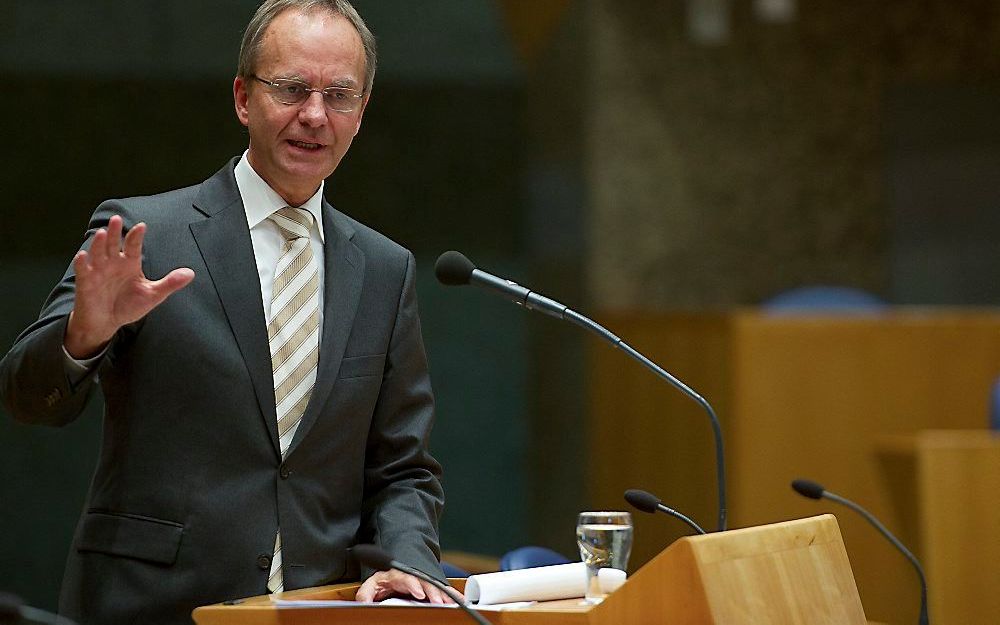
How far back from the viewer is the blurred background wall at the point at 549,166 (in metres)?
5.77

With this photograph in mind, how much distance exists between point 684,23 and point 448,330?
8.06 feet

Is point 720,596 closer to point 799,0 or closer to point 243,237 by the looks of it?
point 243,237

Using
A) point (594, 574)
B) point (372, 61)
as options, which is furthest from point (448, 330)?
point (594, 574)

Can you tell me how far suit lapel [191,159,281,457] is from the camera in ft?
7.22

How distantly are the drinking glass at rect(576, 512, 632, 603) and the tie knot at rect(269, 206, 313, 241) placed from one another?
683mm

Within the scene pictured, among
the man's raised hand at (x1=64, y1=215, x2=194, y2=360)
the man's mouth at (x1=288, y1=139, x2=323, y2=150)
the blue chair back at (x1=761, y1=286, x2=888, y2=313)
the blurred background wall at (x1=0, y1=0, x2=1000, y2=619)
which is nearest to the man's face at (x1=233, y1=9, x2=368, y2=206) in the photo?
the man's mouth at (x1=288, y1=139, x2=323, y2=150)

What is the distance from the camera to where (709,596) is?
1742mm

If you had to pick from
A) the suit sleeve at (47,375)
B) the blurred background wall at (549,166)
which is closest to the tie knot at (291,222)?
the suit sleeve at (47,375)

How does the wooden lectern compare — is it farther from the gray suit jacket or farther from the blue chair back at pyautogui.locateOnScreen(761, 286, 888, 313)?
the blue chair back at pyautogui.locateOnScreen(761, 286, 888, 313)

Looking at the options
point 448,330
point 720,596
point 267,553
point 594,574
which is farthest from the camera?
point 448,330

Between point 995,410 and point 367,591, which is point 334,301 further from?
point 995,410

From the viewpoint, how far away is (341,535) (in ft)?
7.54

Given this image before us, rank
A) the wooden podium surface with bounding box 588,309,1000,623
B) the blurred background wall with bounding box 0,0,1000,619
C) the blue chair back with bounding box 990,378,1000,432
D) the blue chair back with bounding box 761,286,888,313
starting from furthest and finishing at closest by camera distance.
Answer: the blue chair back with bounding box 761,286,888,313
the blurred background wall with bounding box 0,0,1000,619
the wooden podium surface with bounding box 588,309,1000,623
the blue chair back with bounding box 990,378,1000,432

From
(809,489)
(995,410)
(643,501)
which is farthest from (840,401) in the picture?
(643,501)
